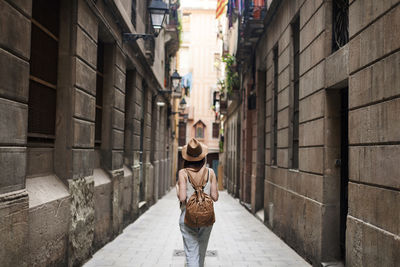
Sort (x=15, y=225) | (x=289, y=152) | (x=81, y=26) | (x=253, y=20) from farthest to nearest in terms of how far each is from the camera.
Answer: (x=253, y=20) < (x=289, y=152) < (x=81, y=26) < (x=15, y=225)

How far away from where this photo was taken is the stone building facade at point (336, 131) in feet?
14.7

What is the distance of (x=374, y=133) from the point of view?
4.80 meters

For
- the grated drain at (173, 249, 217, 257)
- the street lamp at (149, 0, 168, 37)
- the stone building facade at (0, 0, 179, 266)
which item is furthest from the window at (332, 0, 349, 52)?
the street lamp at (149, 0, 168, 37)

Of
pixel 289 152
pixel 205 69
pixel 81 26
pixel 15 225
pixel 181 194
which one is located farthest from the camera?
pixel 205 69

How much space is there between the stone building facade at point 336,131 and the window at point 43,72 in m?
4.14

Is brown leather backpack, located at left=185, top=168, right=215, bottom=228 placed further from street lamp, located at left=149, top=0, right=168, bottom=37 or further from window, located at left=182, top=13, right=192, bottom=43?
window, located at left=182, top=13, right=192, bottom=43

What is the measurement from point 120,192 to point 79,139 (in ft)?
10.8

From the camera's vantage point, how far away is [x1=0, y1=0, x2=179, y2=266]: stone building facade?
4410mm

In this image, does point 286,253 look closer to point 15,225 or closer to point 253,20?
point 15,225

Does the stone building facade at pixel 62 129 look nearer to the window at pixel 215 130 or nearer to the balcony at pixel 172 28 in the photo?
the balcony at pixel 172 28

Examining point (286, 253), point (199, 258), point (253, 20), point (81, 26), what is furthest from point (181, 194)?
point (253, 20)

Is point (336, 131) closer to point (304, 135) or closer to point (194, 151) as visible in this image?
point (304, 135)

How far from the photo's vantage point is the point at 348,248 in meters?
5.53

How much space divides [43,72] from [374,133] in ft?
14.5
